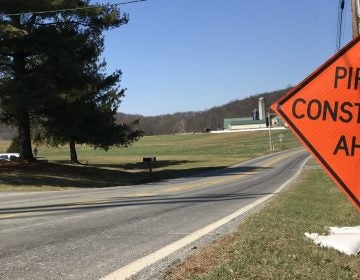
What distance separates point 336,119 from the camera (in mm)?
4504

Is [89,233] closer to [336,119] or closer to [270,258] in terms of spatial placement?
[270,258]

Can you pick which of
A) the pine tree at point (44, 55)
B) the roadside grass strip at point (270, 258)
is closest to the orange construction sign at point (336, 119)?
the roadside grass strip at point (270, 258)

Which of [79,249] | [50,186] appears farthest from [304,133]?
[50,186]

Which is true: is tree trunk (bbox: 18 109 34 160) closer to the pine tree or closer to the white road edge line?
the pine tree

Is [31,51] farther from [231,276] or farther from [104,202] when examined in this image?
[231,276]

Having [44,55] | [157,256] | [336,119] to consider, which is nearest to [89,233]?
[157,256]

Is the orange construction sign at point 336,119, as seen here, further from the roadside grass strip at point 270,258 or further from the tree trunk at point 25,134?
the tree trunk at point 25,134

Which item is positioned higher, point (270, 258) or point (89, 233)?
point (270, 258)

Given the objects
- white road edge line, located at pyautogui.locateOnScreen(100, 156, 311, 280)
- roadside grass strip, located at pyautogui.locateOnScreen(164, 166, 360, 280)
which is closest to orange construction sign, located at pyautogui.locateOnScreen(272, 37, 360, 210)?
roadside grass strip, located at pyautogui.locateOnScreen(164, 166, 360, 280)

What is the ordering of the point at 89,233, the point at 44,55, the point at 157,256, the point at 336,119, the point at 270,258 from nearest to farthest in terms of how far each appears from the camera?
1. the point at 336,119
2. the point at 270,258
3. the point at 157,256
4. the point at 89,233
5. the point at 44,55

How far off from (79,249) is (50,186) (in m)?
18.3

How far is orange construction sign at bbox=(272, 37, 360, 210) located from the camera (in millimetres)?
4492

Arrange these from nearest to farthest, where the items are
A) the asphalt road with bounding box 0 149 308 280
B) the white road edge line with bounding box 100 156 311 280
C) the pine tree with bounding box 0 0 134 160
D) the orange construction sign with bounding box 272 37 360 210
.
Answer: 1. the orange construction sign with bounding box 272 37 360 210
2. the white road edge line with bounding box 100 156 311 280
3. the asphalt road with bounding box 0 149 308 280
4. the pine tree with bounding box 0 0 134 160

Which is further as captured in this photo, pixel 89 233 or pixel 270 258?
pixel 89 233
